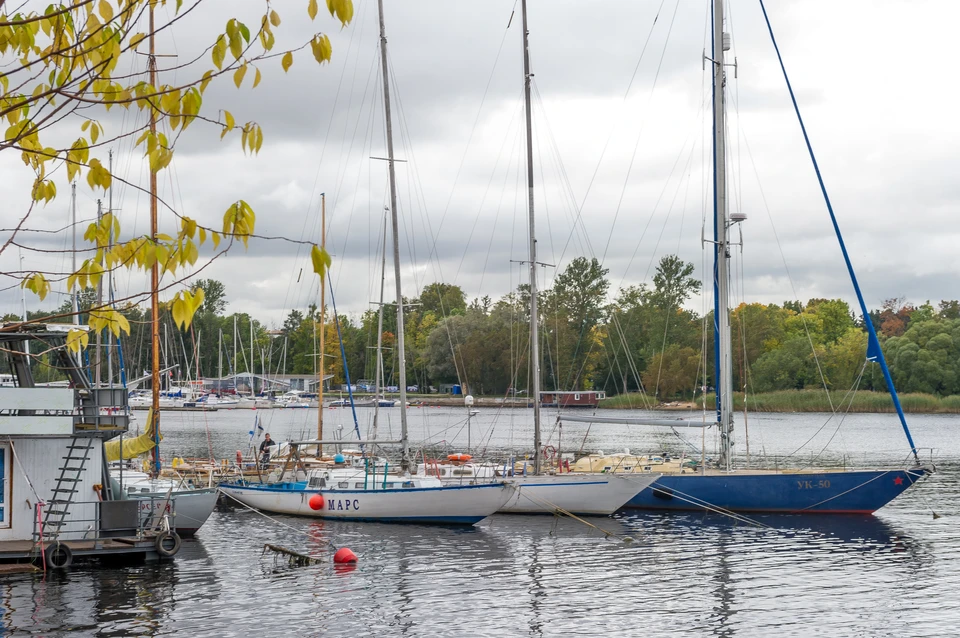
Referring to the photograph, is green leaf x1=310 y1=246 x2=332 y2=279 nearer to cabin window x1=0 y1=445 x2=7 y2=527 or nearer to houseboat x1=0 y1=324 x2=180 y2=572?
houseboat x1=0 y1=324 x2=180 y2=572

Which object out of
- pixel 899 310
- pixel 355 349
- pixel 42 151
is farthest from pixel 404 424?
pixel 899 310

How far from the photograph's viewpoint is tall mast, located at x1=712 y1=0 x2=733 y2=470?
37.2m

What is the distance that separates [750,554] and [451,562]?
9501mm

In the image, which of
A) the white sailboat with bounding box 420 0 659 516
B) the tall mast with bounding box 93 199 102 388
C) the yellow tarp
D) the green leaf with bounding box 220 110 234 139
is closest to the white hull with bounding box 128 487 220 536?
the yellow tarp

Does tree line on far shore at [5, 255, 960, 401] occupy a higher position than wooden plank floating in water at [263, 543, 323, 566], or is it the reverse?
tree line on far shore at [5, 255, 960, 401]

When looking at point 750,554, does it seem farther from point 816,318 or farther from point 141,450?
point 816,318

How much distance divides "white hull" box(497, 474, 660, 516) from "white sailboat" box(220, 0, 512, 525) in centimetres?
207

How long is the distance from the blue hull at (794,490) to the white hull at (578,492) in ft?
6.92

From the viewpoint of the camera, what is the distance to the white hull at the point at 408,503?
1380 inches

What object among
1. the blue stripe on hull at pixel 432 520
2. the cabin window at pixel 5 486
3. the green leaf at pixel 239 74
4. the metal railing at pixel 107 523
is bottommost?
the blue stripe on hull at pixel 432 520

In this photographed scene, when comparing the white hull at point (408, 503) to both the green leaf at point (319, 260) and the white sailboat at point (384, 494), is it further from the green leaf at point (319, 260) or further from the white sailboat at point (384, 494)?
the green leaf at point (319, 260)

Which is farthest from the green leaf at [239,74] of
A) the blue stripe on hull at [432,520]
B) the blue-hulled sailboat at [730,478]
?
the blue-hulled sailboat at [730,478]

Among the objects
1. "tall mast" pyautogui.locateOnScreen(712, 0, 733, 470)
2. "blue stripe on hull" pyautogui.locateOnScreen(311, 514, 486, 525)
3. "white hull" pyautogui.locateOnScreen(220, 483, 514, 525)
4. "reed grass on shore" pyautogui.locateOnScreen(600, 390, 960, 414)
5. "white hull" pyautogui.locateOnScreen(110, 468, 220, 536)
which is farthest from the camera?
"reed grass on shore" pyautogui.locateOnScreen(600, 390, 960, 414)

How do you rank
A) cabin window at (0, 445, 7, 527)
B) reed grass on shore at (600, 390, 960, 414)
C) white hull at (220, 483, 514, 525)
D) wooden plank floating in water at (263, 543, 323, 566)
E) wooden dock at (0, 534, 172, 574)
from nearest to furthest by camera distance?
wooden dock at (0, 534, 172, 574) < cabin window at (0, 445, 7, 527) < wooden plank floating in water at (263, 543, 323, 566) < white hull at (220, 483, 514, 525) < reed grass on shore at (600, 390, 960, 414)
